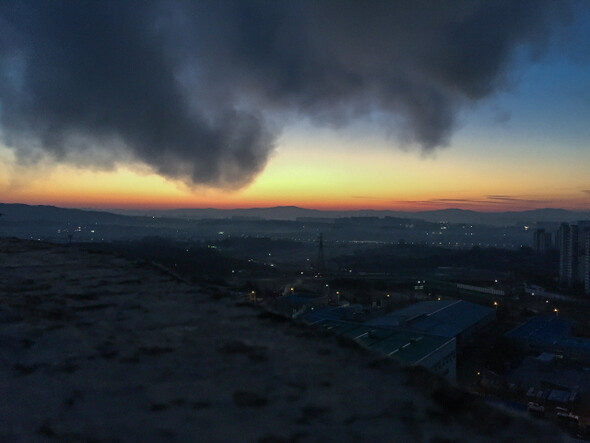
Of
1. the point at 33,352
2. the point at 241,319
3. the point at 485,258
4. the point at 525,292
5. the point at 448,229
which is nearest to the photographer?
the point at 33,352

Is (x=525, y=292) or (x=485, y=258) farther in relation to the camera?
(x=485, y=258)

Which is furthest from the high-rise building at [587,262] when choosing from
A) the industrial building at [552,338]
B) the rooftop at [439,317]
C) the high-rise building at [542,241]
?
the high-rise building at [542,241]

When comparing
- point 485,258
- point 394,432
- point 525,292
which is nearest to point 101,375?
point 394,432

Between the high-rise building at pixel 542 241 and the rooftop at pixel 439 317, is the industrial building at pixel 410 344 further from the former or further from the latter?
the high-rise building at pixel 542 241

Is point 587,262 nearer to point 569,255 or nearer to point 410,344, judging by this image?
point 569,255

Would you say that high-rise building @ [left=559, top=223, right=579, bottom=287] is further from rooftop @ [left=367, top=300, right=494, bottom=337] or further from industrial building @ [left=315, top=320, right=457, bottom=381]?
industrial building @ [left=315, top=320, right=457, bottom=381]

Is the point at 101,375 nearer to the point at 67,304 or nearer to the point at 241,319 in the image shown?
the point at 241,319
